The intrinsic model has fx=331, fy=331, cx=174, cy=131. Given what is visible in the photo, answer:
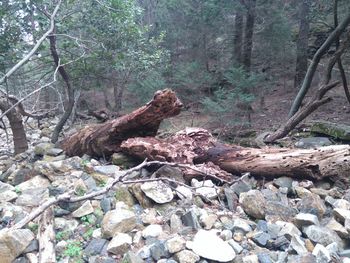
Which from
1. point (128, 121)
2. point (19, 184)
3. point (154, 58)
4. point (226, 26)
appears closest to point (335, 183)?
point (128, 121)

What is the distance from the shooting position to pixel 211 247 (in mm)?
2582

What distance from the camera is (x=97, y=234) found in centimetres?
283

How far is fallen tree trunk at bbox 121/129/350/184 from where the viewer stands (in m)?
3.80

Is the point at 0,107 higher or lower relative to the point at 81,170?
higher

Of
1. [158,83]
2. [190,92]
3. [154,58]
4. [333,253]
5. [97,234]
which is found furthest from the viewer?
[190,92]

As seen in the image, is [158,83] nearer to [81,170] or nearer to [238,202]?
[81,170]

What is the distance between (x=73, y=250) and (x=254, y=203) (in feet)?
5.67

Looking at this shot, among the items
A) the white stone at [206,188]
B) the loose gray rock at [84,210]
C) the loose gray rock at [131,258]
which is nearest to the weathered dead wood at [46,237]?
the loose gray rock at [84,210]

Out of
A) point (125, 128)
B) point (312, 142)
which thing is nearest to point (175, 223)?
point (125, 128)

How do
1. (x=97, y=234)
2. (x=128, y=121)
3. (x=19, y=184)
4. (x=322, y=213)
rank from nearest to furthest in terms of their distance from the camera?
(x=97, y=234) < (x=322, y=213) < (x=19, y=184) < (x=128, y=121)

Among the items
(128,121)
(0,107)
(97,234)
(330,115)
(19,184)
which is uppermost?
(0,107)

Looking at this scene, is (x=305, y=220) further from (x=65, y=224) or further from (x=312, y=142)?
(x=312, y=142)

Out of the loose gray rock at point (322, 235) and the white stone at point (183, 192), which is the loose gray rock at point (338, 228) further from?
the white stone at point (183, 192)

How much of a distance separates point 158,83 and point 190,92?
4.79 ft
